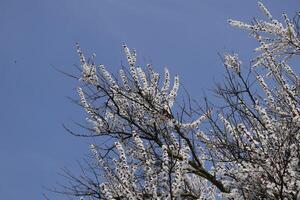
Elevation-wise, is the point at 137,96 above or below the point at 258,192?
above

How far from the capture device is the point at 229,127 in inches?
281

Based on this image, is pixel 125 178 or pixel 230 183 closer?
pixel 125 178

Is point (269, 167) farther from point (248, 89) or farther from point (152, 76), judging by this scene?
point (152, 76)

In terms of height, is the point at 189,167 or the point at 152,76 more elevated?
the point at 152,76

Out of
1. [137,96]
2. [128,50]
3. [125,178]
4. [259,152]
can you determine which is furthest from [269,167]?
[128,50]

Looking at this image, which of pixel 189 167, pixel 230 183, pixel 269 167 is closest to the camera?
pixel 269 167

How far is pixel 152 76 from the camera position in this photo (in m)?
9.93

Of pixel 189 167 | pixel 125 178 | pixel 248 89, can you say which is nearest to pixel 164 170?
pixel 125 178

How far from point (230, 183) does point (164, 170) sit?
139 cm

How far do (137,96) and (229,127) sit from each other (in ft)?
9.47

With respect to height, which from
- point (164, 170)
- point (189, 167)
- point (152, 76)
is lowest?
point (164, 170)

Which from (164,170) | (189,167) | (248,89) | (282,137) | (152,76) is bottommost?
(164,170)

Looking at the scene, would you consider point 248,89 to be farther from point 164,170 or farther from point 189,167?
point 164,170

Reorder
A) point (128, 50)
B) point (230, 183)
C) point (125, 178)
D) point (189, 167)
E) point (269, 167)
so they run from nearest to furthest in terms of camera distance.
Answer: point (269, 167), point (125, 178), point (230, 183), point (189, 167), point (128, 50)
